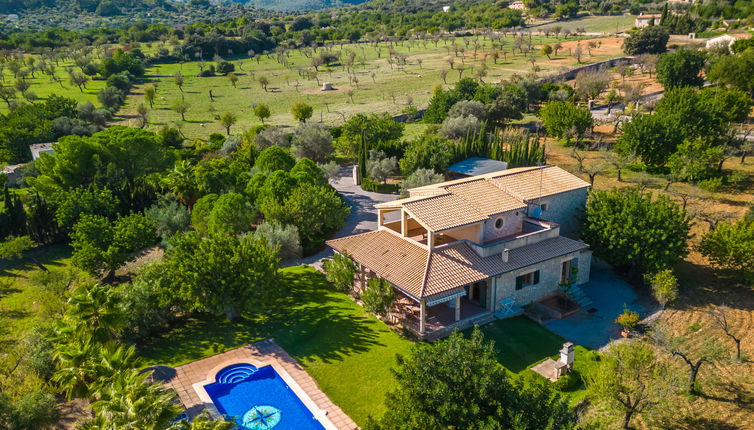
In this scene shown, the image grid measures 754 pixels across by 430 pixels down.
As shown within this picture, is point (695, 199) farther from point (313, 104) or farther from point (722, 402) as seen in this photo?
point (313, 104)

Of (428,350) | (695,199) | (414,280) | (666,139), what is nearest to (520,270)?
(414,280)

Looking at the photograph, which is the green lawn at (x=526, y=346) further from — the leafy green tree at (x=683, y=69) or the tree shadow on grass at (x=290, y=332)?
the leafy green tree at (x=683, y=69)

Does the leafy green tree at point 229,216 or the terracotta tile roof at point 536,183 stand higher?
the terracotta tile roof at point 536,183

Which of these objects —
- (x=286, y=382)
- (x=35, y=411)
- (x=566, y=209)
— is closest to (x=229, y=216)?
(x=286, y=382)

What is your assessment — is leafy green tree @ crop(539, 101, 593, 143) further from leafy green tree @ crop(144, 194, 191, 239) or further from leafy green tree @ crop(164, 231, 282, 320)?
leafy green tree @ crop(164, 231, 282, 320)

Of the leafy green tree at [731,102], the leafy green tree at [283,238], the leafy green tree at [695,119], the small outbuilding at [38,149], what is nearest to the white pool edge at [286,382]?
the leafy green tree at [283,238]
